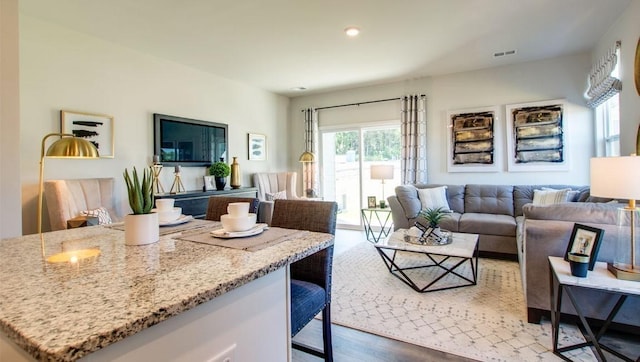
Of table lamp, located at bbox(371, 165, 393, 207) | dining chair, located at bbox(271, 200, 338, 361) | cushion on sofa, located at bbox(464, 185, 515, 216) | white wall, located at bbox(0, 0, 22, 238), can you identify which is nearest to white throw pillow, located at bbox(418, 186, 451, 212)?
cushion on sofa, located at bbox(464, 185, 515, 216)

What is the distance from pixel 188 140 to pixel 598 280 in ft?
15.2

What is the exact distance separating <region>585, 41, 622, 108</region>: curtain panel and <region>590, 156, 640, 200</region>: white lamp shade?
208 cm

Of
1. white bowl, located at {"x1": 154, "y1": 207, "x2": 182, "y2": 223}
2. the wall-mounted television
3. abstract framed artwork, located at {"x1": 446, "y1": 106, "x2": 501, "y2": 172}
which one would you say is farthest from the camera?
abstract framed artwork, located at {"x1": 446, "y1": 106, "x2": 501, "y2": 172}

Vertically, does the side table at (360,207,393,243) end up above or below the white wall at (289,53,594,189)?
below

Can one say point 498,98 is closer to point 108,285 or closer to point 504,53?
point 504,53

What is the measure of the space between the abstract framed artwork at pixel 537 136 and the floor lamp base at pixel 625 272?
3.22 m

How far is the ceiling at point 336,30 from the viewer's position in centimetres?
302

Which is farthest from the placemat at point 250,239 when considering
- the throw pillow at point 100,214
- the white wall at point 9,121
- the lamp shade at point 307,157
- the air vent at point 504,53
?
the lamp shade at point 307,157

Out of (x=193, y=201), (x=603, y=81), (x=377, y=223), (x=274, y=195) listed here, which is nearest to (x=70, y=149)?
(x=193, y=201)

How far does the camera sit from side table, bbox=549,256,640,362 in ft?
5.88

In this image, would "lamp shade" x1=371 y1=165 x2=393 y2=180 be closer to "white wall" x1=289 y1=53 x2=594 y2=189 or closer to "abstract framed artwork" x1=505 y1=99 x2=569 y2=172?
"white wall" x1=289 y1=53 x2=594 y2=189

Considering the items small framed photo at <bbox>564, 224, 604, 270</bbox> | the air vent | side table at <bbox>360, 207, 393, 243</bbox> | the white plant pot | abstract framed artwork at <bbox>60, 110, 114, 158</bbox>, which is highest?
the air vent

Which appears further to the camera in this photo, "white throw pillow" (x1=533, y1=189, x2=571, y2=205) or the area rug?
"white throw pillow" (x1=533, y1=189, x2=571, y2=205)

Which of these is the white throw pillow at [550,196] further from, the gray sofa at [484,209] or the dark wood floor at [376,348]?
the dark wood floor at [376,348]
